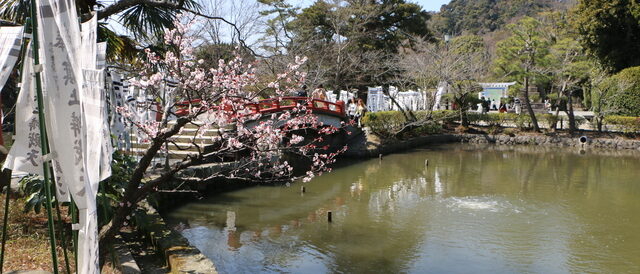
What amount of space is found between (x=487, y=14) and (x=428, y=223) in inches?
2325

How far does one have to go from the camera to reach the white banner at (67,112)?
2977mm

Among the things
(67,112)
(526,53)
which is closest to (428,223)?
(67,112)

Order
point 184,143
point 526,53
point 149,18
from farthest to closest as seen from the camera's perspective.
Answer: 1. point 526,53
2. point 184,143
3. point 149,18

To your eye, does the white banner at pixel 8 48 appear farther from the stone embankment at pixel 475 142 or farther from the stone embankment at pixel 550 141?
the stone embankment at pixel 550 141

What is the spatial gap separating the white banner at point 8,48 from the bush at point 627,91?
24231 millimetres

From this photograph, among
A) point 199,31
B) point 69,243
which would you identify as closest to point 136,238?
point 69,243

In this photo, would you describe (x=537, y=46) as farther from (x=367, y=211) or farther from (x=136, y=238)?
(x=136, y=238)

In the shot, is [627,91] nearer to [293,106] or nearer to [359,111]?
[359,111]

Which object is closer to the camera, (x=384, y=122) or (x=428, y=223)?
(x=428, y=223)

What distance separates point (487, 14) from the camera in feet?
207

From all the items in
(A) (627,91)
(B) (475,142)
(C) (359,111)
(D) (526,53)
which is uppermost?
(D) (526,53)

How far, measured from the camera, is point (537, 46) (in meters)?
21.9

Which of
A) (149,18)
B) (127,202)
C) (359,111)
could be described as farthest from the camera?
(359,111)

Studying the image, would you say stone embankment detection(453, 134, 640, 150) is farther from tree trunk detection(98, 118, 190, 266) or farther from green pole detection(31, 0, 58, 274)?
green pole detection(31, 0, 58, 274)
